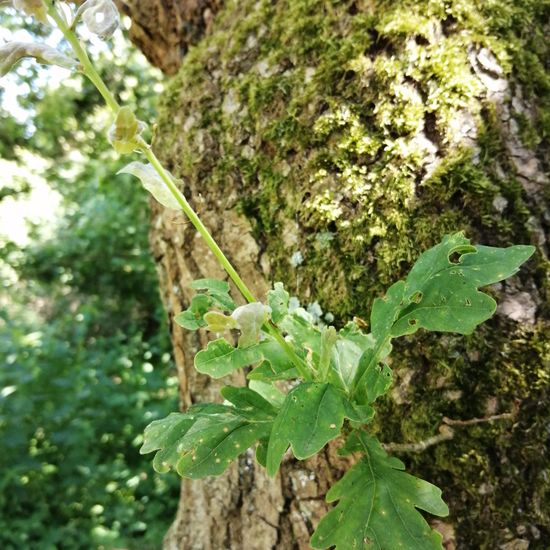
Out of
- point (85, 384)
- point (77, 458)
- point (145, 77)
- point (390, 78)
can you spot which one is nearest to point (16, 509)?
point (77, 458)

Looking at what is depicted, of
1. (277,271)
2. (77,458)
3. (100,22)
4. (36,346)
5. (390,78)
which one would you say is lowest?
(77,458)

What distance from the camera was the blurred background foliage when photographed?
3.57 m

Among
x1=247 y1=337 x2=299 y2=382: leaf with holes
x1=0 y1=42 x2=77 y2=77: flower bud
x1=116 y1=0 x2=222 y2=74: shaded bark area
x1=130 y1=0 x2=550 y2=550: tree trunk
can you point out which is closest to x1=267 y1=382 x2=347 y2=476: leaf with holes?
x1=247 y1=337 x2=299 y2=382: leaf with holes

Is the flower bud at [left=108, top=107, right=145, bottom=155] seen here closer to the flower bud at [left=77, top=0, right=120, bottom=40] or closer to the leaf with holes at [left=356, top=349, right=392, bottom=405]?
the flower bud at [left=77, top=0, right=120, bottom=40]

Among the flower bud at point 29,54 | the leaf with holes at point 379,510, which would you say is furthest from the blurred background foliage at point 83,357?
the leaf with holes at point 379,510

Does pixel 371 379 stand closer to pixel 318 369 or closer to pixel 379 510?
pixel 318 369

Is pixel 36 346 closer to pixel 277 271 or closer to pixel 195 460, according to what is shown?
pixel 277 271

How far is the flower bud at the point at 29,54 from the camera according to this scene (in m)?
0.95

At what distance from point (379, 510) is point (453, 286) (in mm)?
473

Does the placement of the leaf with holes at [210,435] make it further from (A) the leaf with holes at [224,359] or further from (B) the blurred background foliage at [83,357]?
(B) the blurred background foliage at [83,357]

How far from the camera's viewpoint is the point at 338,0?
5.72 ft

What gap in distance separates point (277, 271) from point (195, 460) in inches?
25.4

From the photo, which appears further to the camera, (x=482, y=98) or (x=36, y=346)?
(x=36, y=346)

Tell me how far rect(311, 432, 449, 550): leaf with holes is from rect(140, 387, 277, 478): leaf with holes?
22cm
